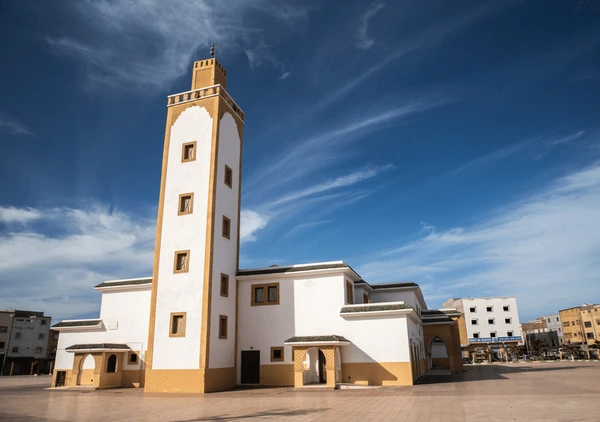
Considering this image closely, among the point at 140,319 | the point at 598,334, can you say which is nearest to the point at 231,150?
the point at 140,319

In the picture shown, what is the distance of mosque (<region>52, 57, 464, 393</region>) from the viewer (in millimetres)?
23031

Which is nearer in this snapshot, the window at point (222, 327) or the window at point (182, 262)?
the window at point (182, 262)

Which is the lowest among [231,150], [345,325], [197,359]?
[197,359]

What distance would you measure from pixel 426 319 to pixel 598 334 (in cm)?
4965

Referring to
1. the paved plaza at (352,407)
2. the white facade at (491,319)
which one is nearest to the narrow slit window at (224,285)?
the paved plaza at (352,407)

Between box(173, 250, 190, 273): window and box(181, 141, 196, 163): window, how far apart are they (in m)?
5.88

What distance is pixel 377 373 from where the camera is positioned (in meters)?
23.0

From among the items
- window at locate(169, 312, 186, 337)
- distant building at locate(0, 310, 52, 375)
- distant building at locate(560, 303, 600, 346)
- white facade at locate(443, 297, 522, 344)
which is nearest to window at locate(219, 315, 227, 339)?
window at locate(169, 312, 186, 337)

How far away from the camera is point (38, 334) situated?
60.7 m

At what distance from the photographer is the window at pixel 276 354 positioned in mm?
25547

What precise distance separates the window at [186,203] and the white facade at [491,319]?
191 feet

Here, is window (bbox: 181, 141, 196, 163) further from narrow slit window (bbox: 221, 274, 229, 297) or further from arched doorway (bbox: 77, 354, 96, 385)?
arched doorway (bbox: 77, 354, 96, 385)

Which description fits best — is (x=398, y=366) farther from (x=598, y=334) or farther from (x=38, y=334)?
(x=598, y=334)

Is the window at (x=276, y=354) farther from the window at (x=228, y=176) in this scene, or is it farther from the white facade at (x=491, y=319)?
the white facade at (x=491, y=319)
